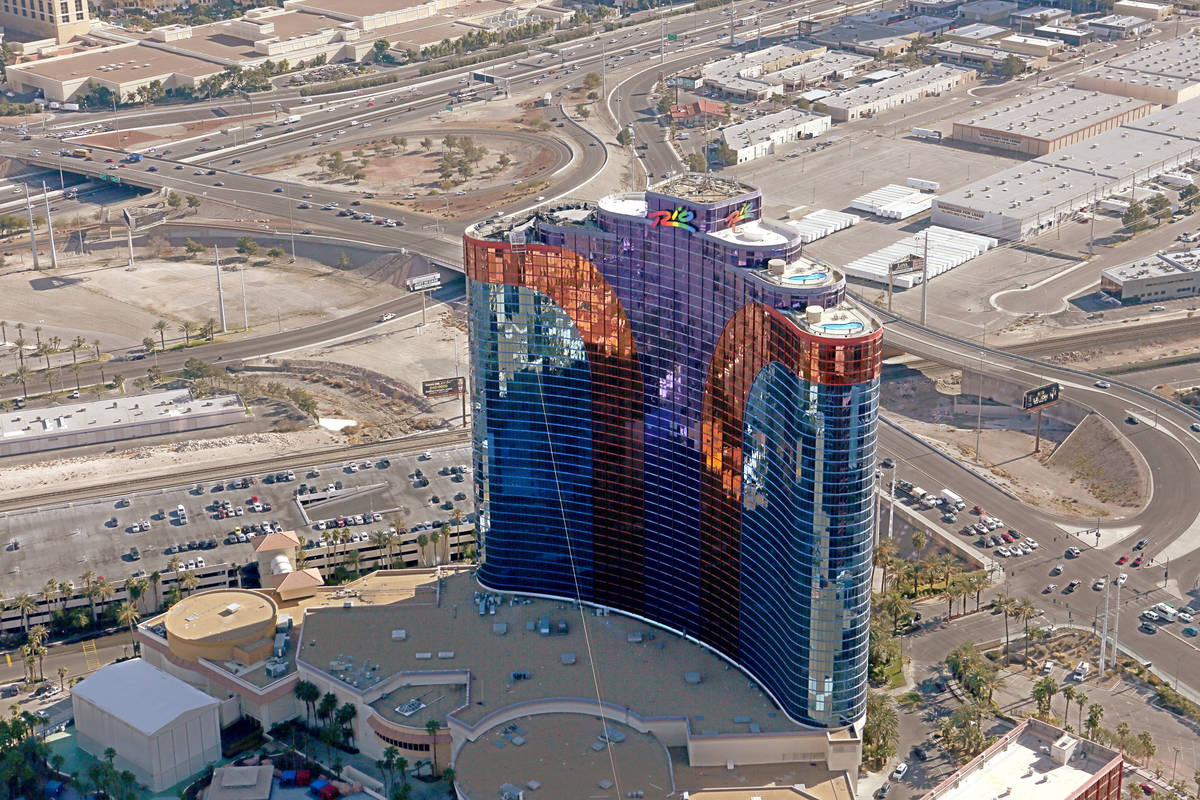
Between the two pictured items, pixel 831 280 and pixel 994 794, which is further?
pixel 831 280

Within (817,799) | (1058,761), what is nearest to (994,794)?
(1058,761)

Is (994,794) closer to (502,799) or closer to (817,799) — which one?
(817,799)

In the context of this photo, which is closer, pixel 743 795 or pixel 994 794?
pixel 994 794

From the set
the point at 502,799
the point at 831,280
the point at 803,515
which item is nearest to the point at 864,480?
the point at 803,515

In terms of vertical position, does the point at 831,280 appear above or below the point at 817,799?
above

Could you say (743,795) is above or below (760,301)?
below

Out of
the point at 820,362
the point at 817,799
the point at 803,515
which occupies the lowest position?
the point at 817,799

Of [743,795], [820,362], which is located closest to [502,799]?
[743,795]

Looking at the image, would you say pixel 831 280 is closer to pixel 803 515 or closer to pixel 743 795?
pixel 803 515
